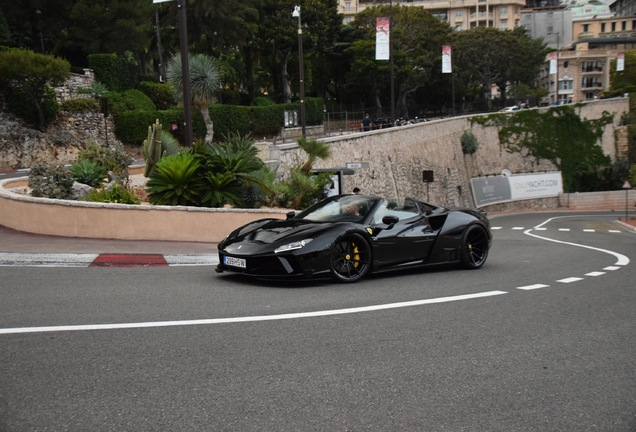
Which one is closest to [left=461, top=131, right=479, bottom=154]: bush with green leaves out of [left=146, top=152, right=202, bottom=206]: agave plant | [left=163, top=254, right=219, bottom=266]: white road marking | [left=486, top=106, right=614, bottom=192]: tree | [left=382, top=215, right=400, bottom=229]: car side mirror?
[left=486, top=106, right=614, bottom=192]: tree

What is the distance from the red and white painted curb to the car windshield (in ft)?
6.85

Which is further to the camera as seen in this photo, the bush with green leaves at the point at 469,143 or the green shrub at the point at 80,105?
the bush with green leaves at the point at 469,143

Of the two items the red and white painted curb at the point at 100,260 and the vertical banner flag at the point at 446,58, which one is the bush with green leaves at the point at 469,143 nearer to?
the vertical banner flag at the point at 446,58

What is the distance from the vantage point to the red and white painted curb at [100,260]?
995 centimetres

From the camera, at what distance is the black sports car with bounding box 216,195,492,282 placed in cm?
836

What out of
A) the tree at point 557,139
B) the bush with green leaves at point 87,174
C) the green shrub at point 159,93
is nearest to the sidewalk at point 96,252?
the bush with green leaves at point 87,174

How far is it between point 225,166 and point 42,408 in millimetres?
10143

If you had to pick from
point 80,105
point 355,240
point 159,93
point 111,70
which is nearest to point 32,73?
point 80,105

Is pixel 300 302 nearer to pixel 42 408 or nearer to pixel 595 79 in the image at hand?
pixel 42 408

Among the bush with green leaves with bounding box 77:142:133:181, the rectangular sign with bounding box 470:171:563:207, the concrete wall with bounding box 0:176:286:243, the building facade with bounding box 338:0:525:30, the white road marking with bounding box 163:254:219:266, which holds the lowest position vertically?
the rectangular sign with bounding box 470:171:563:207

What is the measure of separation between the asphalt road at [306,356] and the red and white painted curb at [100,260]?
45.6 inches

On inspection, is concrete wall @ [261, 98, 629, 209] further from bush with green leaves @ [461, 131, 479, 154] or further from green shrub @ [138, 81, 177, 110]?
green shrub @ [138, 81, 177, 110]

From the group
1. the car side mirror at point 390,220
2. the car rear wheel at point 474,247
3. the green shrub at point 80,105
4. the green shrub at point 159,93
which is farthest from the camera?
A: the green shrub at point 159,93

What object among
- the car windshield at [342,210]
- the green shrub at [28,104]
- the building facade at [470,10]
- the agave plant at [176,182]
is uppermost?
the building facade at [470,10]
